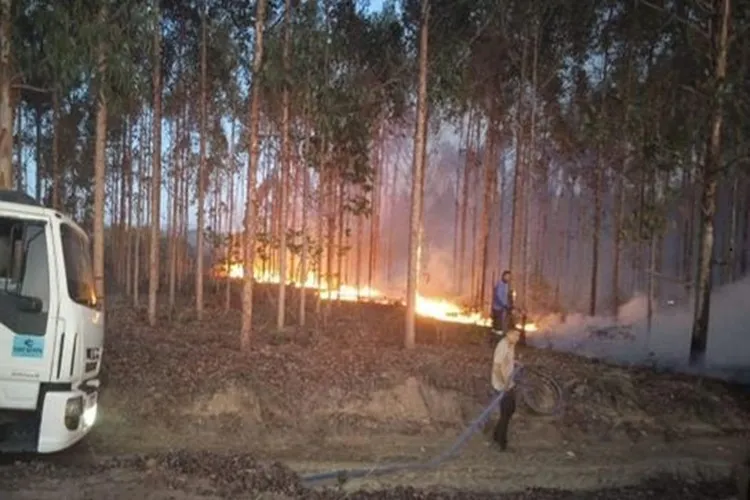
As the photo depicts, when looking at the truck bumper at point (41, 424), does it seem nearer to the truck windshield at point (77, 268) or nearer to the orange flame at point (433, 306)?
the truck windshield at point (77, 268)

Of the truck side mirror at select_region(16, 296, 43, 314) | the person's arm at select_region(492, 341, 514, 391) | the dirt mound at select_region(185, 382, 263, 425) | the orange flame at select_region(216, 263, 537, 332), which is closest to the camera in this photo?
the truck side mirror at select_region(16, 296, 43, 314)

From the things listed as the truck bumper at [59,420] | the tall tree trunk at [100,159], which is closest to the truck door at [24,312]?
the truck bumper at [59,420]

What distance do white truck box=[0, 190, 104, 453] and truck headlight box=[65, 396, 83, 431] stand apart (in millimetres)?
10

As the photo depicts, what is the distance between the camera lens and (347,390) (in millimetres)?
12680

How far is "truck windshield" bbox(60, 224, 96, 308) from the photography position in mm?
8008

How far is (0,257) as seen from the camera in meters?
7.74

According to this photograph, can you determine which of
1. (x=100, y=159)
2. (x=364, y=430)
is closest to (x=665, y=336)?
(x=364, y=430)

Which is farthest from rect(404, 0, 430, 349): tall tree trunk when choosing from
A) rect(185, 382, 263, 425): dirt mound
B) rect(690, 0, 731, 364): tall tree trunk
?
rect(690, 0, 731, 364): tall tree trunk

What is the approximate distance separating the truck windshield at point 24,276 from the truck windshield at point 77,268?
0.25 m

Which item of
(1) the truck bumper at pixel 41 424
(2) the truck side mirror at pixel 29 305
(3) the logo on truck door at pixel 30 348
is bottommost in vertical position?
(1) the truck bumper at pixel 41 424

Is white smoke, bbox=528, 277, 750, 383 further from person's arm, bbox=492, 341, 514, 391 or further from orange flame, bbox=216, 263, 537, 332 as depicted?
person's arm, bbox=492, 341, 514, 391

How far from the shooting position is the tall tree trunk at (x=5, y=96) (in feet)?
39.7

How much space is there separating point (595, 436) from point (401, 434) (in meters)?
3.20

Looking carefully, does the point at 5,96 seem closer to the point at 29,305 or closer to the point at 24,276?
the point at 24,276
